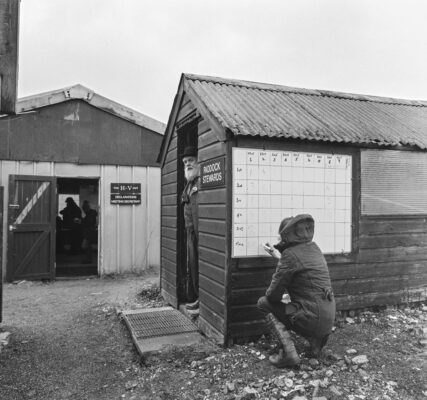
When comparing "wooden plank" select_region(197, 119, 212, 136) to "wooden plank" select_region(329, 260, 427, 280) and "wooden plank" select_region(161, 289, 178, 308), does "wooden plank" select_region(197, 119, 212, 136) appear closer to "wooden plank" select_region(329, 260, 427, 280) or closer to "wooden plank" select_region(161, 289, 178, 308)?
"wooden plank" select_region(329, 260, 427, 280)

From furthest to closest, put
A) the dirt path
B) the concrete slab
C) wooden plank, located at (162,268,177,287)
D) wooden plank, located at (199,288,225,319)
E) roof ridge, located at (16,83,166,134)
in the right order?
roof ridge, located at (16,83,166,134) → wooden plank, located at (162,268,177,287) → the concrete slab → wooden plank, located at (199,288,225,319) → the dirt path

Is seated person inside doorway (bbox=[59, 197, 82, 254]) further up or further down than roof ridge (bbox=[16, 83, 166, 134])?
further down

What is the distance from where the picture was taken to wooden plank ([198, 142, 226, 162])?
4780mm

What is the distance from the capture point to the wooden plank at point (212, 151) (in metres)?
4.78

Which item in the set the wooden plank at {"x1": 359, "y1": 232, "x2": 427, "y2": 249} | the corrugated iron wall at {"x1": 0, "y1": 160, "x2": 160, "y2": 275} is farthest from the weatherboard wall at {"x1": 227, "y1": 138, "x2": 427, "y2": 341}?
the corrugated iron wall at {"x1": 0, "y1": 160, "x2": 160, "y2": 275}

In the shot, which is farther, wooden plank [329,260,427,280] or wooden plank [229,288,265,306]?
wooden plank [329,260,427,280]

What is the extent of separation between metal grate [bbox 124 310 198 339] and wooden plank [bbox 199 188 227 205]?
176 cm

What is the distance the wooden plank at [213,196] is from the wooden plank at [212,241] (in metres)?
0.43

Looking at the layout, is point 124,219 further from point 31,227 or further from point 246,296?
point 246,296

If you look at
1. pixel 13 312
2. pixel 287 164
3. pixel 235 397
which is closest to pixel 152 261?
pixel 13 312

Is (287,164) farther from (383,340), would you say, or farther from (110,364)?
(110,364)

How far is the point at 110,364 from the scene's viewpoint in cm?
480

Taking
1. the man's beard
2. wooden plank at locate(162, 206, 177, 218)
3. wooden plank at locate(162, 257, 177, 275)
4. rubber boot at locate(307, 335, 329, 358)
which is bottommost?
rubber boot at locate(307, 335, 329, 358)

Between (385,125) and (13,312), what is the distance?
22.8 ft
